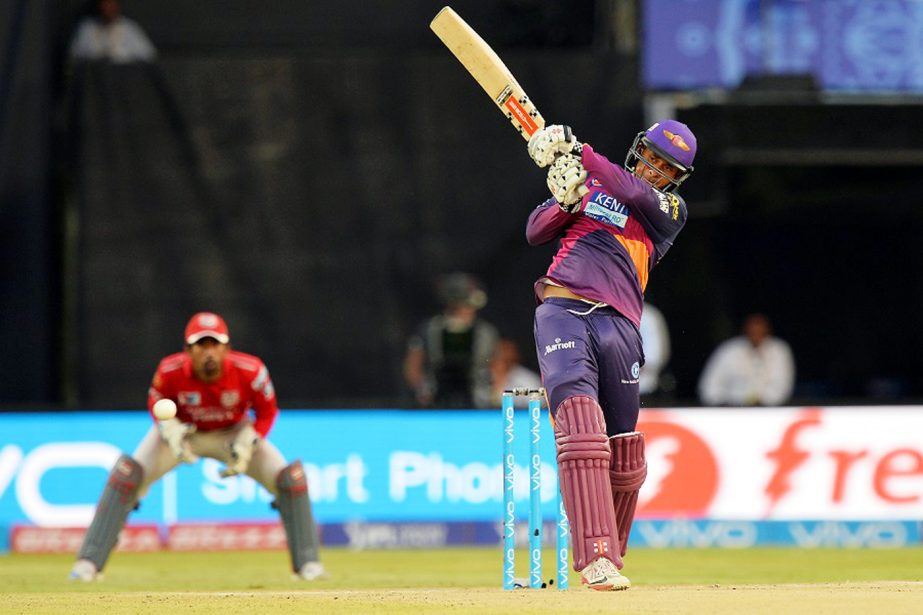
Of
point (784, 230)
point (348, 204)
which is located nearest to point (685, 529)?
point (348, 204)

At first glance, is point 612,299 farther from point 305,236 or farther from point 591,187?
point 305,236

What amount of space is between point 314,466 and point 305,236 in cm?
219

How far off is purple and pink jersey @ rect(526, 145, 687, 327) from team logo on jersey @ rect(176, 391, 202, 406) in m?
3.40

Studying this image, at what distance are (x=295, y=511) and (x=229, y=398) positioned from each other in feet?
2.38

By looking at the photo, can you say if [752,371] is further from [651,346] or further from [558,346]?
[558,346]

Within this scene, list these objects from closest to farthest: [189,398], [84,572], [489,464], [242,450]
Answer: [84,572] < [242,450] < [189,398] < [489,464]

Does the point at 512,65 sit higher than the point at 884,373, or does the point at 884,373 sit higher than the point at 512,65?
the point at 512,65

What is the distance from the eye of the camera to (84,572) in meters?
9.85

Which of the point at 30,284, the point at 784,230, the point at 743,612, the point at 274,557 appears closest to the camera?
the point at 743,612

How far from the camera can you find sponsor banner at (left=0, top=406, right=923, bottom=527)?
1263 cm

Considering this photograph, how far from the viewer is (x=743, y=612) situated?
20.1 feet

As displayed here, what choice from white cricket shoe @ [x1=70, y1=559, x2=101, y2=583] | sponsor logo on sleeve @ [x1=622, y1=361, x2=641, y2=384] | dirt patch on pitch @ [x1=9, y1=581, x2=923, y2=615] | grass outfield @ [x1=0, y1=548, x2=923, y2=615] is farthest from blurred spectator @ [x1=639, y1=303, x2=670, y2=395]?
sponsor logo on sleeve @ [x1=622, y1=361, x2=641, y2=384]

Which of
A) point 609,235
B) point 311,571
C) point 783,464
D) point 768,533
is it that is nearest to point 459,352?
point 783,464

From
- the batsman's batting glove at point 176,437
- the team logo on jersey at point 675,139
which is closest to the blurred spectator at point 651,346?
the batsman's batting glove at point 176,437
